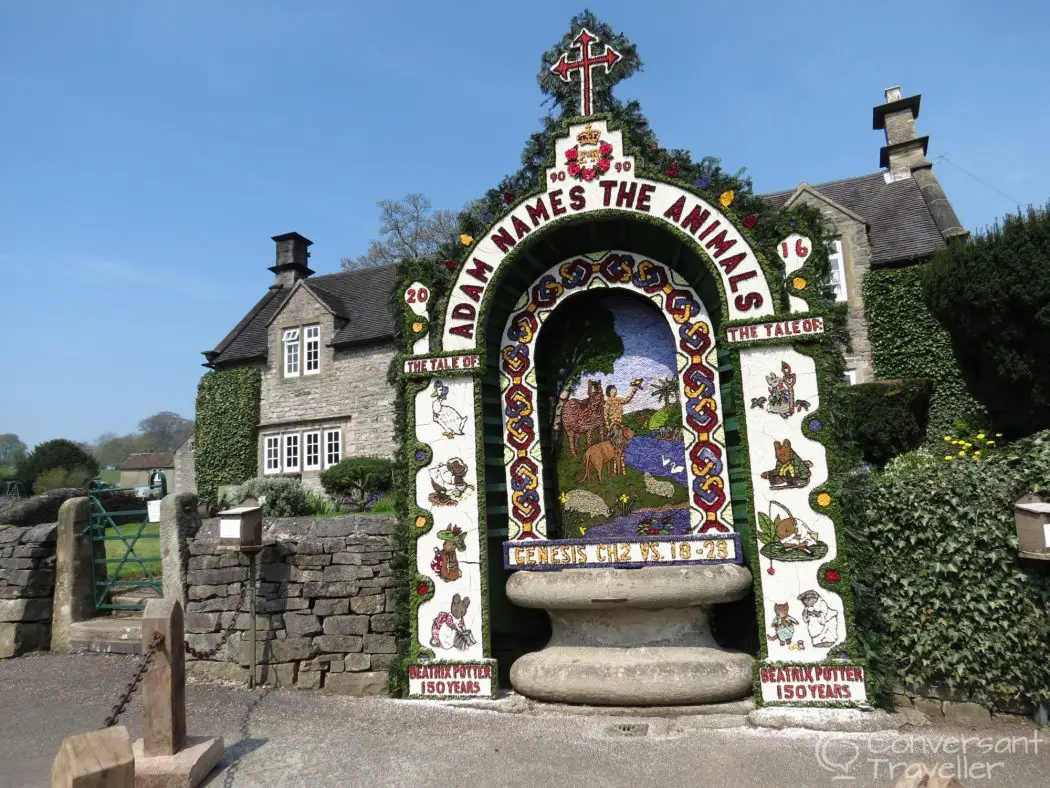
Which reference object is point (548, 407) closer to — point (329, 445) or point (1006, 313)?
point (1006, 313)

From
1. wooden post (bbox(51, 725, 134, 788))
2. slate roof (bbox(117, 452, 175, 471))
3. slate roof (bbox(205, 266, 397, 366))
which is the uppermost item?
slate roof (bbox(205, 266, 397, 366))

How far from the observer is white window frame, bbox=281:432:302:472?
1905 centimetres

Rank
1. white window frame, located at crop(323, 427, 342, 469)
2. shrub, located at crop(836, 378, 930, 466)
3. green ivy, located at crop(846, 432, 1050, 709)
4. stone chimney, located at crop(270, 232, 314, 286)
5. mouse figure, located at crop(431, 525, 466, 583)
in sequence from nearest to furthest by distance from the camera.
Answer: green ivy, located at crop(846, 432, 1050, 709), mouse figure, located at crop(431, 525, 466, 583), shrub, located at crop(836, 378, 930, 466), white window frame, located at crop(323, 427, 342, 469), stone chimney, located at crop(270, 232, 314, 286)

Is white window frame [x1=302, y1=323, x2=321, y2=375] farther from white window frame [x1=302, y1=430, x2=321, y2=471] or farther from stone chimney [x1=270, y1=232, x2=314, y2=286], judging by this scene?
stone chimney [x1=270, y1=232, x2=314, y2=286]

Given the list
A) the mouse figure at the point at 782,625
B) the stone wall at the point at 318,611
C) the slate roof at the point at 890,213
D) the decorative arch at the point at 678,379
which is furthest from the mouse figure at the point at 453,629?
the slate roof at the point at 890,213

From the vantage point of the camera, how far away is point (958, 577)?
526 cm

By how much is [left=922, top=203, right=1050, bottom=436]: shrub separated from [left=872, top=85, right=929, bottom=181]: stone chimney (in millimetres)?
7442

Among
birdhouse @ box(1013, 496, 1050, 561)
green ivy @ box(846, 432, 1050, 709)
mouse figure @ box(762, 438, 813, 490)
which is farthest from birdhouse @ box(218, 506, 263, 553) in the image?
birdhouse @ box(1013, 496, 1050, 561)

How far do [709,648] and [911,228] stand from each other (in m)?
11.9

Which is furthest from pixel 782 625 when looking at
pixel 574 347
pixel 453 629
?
pixel 574 347

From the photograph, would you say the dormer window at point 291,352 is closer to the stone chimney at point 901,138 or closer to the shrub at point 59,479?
the stone chimney at point 901,138

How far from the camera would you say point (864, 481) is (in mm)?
5648

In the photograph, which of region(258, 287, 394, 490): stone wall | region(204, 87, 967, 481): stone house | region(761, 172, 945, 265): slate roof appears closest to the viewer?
region(761, 172, 945, 265): slate roof

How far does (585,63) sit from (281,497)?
298 inches
